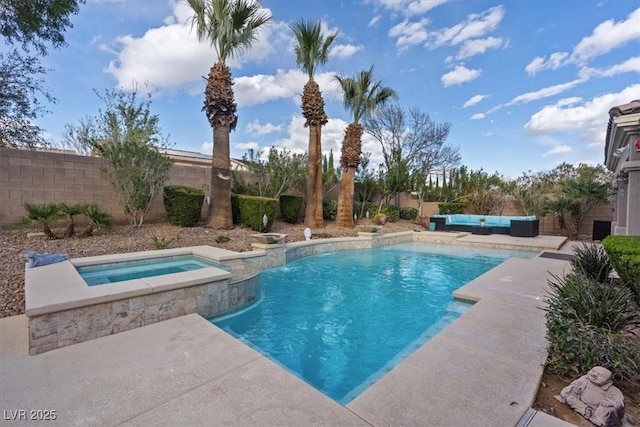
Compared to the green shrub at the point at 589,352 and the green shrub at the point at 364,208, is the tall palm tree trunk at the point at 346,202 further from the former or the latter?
the green shrub at the point at 589,352

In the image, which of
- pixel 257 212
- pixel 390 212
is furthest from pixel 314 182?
pixel 390 212

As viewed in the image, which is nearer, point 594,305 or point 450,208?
point 594,305

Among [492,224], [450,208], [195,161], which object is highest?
[195,161]

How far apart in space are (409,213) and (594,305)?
1788 cm

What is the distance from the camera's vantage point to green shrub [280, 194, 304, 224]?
1406 centimetres

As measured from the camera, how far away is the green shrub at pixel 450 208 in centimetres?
1973

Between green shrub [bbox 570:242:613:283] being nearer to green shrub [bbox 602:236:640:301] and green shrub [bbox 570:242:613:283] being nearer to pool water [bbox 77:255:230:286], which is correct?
green shrub [bbox 602:236:640:301]

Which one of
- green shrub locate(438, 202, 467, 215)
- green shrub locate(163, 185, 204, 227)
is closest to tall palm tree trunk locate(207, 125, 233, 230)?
green shrub locate(163, 185, 204, 227)

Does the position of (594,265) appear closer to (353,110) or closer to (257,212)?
(257,212)

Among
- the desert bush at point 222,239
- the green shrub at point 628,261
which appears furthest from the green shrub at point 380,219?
the green shrub at point 628,261

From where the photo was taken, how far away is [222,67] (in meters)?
10.7

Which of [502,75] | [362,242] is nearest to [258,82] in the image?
[362,242]

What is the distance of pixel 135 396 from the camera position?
2.41 m

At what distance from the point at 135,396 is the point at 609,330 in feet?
14.7
